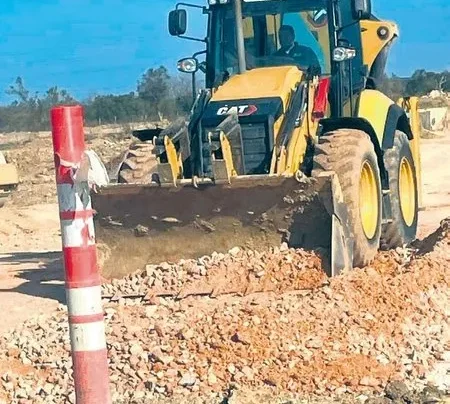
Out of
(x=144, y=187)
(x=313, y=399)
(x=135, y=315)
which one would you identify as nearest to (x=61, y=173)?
(x=313, y=399)

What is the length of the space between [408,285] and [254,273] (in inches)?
55.7

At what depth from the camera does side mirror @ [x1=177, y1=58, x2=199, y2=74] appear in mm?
11414

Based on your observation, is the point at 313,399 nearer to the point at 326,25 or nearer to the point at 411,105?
the point at 326,25

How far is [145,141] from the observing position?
11602 mm

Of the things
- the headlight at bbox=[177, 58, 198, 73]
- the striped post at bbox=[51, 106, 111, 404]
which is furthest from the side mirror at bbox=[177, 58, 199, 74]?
the striped post at bbox=[51, 106, 111, 404]

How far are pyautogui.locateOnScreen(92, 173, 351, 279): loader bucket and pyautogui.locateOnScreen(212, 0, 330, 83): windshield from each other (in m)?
1.95

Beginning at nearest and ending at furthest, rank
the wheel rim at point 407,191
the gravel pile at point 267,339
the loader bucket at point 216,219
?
the gravel pile at point 267,339, the loader bucket at point 216,219, the wheel rim at point 407,191

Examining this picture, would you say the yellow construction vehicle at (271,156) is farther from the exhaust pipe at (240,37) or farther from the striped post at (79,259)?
the striped post at (79,259)

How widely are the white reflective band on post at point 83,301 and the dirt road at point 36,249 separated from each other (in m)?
4.32

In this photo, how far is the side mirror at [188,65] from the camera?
11414mm

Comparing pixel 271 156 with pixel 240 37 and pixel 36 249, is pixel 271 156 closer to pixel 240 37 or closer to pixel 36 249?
pixel 240 37

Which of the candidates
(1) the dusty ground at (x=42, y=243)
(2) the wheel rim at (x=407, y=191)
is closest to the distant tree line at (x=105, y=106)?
(1) the dusty ground at (x=42, y=243)

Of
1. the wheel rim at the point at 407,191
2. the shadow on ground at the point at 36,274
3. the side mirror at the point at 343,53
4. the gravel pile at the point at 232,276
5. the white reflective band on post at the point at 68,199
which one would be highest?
the side mirror at the point at 343,53

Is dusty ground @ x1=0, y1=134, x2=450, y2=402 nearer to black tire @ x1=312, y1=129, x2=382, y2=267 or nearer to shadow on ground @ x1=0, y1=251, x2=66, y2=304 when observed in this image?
shadow on ground @ x1=0, y1=251, x2=66, y2=304
